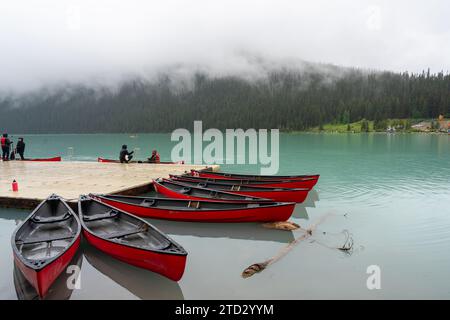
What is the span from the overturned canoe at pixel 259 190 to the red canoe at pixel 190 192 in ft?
1.72

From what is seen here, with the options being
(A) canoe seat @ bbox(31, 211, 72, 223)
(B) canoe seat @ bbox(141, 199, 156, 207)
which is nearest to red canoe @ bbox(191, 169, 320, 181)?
(B) canoe seat @ bbox(141, 199, 156, 207)

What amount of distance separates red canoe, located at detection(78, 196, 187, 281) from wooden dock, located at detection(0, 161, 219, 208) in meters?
3.78

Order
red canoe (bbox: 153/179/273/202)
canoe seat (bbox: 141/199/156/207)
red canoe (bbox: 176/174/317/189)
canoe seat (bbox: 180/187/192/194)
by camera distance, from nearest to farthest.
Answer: canoe seat (bbox: 141/199/156/207) < red canoe (bbox: 153/179/273/202) < canoe seat (bbox: 180/187/192/194) < red canoe (bbox: 176/174/317/189)

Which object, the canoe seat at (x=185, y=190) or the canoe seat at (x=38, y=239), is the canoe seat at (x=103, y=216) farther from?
the canoe seat at (x=185, y=190)

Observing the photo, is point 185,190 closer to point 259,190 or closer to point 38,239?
point 259,190

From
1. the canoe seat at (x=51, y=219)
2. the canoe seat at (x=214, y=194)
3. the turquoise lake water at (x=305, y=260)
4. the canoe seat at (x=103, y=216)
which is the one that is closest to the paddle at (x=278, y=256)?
the turquoise lake water at (x=305, y=260)

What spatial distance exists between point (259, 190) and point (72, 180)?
1140cm

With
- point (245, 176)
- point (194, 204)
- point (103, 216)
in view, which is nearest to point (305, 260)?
point (194, 204)

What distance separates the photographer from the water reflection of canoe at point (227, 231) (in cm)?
1218

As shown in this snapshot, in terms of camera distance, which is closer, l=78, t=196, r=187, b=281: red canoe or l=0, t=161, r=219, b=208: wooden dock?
l=78, t=196, r=187, b=281: red canoe

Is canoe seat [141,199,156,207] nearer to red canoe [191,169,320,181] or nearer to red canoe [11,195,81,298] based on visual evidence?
red canoe [11,195,81,298]

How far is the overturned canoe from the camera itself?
15891 millimetres
